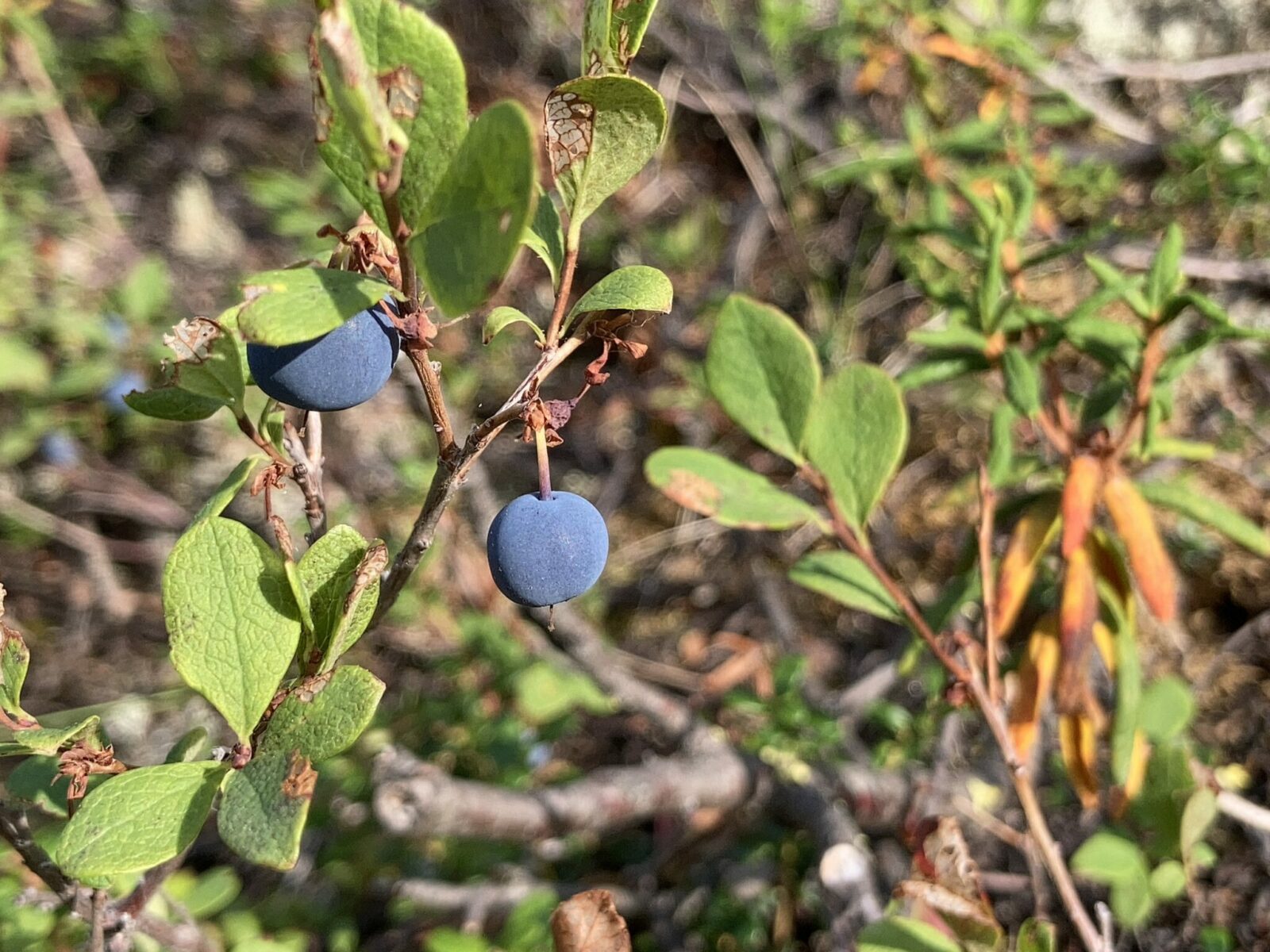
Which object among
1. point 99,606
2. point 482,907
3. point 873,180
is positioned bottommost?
point 99,606

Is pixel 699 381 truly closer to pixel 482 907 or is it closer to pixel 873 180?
pixel 873 180

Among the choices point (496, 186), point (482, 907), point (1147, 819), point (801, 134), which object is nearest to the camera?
point (496, 186)

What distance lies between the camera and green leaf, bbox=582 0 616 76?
0.69 metres

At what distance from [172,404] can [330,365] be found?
316 mm

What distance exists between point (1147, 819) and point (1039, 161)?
1976 millimetres

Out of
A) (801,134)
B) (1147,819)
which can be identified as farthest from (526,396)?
(801,134)

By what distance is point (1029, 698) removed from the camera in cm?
158

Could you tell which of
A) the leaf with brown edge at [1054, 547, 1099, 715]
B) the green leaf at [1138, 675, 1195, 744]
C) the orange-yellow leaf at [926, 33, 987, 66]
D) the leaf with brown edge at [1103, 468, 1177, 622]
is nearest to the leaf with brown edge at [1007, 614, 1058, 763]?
the leaf with brown edge at [1054, 547, 1099, 715]

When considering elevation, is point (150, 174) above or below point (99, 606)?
above

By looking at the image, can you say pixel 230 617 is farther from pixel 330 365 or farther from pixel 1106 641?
pixel 1106 641

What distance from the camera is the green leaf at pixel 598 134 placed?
689 mm

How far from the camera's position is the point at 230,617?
0.83 meters

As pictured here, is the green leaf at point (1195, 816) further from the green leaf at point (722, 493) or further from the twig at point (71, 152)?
the twig at point (71, 152)

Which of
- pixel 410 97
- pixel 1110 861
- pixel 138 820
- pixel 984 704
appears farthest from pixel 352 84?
pixel 1110 861
